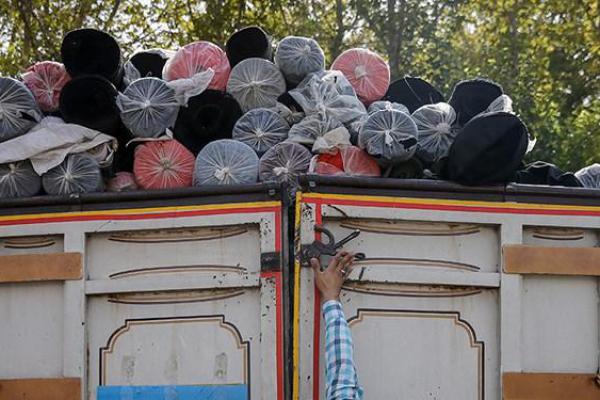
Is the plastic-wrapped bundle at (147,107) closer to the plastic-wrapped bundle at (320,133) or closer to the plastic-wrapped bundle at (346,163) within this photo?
the plastic-wrapped bundle at (320,133)

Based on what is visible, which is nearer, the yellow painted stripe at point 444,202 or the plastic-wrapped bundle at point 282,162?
the yellow painted stripe at point 444,202

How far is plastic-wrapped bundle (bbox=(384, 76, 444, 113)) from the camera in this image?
493 centimetres

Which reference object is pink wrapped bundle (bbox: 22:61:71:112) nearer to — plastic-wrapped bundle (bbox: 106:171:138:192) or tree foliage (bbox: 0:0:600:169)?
plastic-wrapped bundle (bbox: 106:171:138:192)

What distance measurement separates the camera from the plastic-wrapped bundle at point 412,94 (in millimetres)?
4930

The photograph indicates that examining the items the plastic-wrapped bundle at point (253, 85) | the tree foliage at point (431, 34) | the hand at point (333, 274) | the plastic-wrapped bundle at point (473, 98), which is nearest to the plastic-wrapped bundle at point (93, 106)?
the plastic-wrapped bundle at point (253, 85)

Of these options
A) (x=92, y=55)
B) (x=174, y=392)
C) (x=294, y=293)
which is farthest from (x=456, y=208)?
(x=92, y=55)

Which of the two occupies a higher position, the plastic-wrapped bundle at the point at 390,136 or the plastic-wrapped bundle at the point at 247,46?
the plastic-wrapped bundle at the point at 247,46

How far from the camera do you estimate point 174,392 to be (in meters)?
3.77

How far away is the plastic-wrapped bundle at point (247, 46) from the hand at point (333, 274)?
137 cm

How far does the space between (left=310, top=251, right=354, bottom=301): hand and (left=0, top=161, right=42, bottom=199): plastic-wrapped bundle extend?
1167mm

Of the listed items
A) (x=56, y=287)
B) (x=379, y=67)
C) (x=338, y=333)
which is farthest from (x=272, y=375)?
(x=379, y=67)

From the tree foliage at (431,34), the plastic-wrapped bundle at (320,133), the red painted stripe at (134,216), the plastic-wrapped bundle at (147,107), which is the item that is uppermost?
the tree foliage at (431,34)

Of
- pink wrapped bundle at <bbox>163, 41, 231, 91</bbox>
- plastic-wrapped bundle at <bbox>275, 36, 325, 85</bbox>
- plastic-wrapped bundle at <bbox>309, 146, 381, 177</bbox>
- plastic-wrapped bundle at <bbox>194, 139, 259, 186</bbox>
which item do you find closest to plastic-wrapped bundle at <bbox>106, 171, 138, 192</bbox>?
plastic-wrapped bundle at <bbox>194, 139, 259, 186</bbox>

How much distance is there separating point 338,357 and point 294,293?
1.00ft
